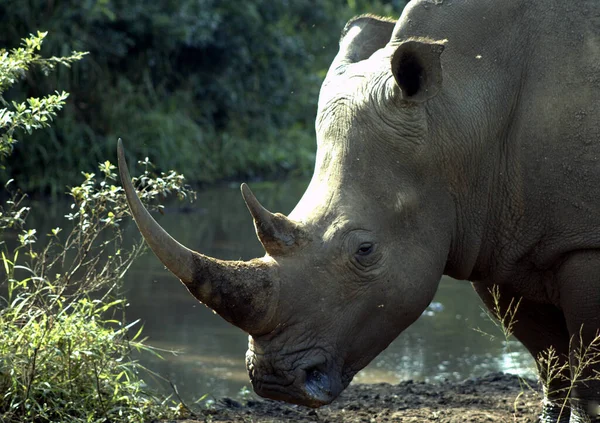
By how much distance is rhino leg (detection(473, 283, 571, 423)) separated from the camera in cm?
536

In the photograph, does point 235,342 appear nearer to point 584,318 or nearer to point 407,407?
point 407,407

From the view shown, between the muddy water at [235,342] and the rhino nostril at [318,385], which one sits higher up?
the rhino nostril at [318,385]

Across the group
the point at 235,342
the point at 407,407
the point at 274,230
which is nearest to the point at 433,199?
the point at 274,230

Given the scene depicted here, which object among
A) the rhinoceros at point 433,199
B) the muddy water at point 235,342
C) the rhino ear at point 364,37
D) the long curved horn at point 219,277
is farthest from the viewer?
the muddy water at point 235,342

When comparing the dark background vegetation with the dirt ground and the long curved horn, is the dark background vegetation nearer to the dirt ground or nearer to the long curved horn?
the dirt ground

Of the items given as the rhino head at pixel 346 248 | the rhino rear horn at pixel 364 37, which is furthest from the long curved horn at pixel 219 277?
the rhino rear horn at pixel 364 37

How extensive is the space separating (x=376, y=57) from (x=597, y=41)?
3.27 ft

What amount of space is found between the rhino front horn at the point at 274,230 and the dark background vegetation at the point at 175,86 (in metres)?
9.85

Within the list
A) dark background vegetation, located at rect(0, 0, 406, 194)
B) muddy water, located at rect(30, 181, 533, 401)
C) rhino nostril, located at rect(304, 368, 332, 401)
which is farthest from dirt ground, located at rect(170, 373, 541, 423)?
dark background vegetation, located at rect(0, 0, 406, 194)

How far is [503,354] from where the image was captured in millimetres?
8383

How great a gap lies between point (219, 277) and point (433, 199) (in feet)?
3.58

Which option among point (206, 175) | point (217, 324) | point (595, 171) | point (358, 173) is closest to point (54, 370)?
point (358, 173)

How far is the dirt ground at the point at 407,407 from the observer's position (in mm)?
5988

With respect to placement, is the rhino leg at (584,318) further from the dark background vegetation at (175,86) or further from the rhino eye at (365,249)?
the dark background vegetation at (175,86)
